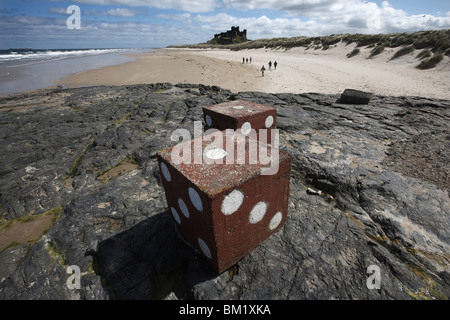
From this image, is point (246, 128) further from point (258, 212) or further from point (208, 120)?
point (258, 212)

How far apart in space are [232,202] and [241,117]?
2043 millimetres

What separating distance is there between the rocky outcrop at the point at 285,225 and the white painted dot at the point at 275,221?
0.17 m

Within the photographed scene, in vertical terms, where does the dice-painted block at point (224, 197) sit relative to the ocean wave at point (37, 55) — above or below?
below

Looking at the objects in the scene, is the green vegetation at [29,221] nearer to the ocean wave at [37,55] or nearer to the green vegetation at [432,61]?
the green vegetation at [432,61]

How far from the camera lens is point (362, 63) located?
2347cm

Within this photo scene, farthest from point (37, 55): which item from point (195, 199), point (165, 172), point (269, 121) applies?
point (195, 199)

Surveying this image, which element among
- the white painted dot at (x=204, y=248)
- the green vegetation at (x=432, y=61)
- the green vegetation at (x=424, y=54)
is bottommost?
the white painted dot at (x=204, y=248)

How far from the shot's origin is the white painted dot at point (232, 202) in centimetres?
214

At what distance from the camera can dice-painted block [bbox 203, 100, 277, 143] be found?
3910 mm

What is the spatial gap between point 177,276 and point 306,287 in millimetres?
1555

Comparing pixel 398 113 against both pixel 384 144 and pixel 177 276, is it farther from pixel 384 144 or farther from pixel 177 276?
pixel 177 276

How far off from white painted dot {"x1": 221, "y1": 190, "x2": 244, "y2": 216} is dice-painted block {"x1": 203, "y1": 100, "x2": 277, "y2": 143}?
6.21 feet

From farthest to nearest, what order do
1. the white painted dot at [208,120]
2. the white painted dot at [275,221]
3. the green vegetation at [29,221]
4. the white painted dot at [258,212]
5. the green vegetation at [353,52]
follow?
the green vegetation at [353,52] → the white painted dot at [208,120] → the green vegetation at [29,221] → the white painted dot at [275,221] → the white painted dot at [258,212]

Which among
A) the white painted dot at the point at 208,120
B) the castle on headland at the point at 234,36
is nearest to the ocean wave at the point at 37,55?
the castle on headland at the point at 234,36
